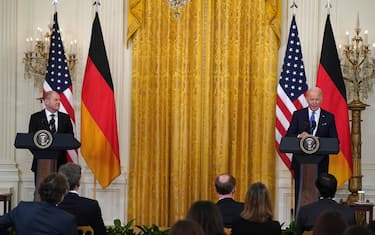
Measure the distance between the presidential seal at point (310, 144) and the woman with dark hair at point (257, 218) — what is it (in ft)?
8.10

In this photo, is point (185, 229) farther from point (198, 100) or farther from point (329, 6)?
point (329, 6)

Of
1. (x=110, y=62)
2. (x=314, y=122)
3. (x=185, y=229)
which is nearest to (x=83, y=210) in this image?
(x=185, y=229)

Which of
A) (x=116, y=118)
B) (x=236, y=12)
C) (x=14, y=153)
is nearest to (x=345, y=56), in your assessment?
(x=236, y=12)

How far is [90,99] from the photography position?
29.9ft

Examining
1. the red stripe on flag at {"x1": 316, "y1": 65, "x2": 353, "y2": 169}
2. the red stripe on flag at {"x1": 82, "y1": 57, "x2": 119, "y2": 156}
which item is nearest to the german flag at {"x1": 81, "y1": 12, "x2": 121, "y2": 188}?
the red stripe on flag at {"x1": 82, "y1": 57, "x2": 119, "y2": 156}

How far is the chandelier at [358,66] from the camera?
9234 mm

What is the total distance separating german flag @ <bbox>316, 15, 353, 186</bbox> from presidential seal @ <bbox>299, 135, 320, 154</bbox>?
6.69 ft

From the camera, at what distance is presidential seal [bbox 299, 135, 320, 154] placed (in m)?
7.02

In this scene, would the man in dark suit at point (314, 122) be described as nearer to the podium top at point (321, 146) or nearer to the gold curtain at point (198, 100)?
the podium top at point (321, 146)

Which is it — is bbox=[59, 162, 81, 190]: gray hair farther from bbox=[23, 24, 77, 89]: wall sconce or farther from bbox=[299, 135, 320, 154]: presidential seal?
bbox=[23, 24, 77, 89]: wall sconce

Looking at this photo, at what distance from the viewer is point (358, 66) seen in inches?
363

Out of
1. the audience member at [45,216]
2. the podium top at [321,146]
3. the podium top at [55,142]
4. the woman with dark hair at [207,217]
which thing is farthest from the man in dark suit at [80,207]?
the podium top at [321,146]

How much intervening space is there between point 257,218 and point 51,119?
3899mm

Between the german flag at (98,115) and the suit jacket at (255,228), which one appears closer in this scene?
the suit jacket at (255,228)
